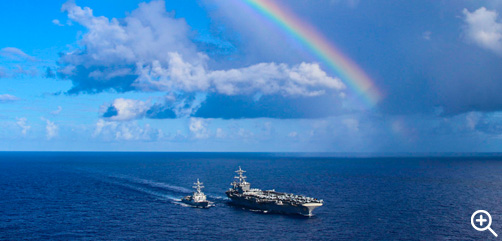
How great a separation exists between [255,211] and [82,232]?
2097 inches

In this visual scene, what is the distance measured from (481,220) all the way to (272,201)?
59.5 meters

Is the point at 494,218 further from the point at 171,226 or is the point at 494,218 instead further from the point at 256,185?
the point at 256,185

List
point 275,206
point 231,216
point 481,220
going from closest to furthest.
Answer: point 481,220
point 231,216
point 275,206

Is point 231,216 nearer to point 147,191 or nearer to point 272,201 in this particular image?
point 272,201

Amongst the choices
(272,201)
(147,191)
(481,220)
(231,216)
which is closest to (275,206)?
(272,201)

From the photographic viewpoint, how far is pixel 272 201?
121 meters

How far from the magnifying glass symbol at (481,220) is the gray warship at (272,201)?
40.6 metres

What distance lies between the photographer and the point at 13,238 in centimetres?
8750

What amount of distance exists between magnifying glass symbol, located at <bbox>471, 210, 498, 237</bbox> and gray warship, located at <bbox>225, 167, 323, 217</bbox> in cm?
4060

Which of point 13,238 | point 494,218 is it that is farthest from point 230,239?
point 494,218

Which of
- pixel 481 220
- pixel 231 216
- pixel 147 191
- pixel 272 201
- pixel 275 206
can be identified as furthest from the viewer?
pixel 147 191

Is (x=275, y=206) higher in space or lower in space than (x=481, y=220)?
higher

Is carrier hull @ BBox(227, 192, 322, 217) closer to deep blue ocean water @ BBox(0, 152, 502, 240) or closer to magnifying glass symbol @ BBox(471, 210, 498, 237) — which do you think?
deep blue ocean water @ BBox(0, 152, 502, 240)

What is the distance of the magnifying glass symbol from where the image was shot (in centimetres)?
9754
